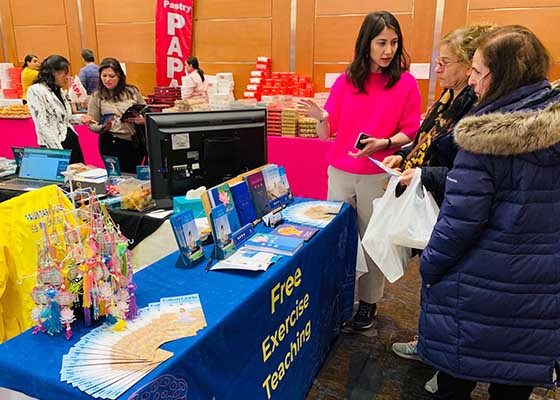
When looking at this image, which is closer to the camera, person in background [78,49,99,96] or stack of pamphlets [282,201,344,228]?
stack of pamphlets [282,201,344,228]

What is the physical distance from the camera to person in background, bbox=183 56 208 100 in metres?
5.24

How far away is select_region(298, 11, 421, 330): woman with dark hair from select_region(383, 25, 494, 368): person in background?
0.28 m

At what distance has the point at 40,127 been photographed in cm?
357

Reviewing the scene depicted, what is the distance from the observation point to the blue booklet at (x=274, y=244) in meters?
1.56

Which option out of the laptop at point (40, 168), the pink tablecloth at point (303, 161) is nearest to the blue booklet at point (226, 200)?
the laptop at point (40, 168)

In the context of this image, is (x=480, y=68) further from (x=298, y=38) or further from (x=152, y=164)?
(x=298, y=38)

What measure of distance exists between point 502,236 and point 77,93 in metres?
6.39

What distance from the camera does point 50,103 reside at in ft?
11.6

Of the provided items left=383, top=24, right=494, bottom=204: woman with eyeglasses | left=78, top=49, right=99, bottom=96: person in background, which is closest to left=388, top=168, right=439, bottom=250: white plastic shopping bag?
left=383, top=24, right=494, bottom=204: woman with eyeglasses

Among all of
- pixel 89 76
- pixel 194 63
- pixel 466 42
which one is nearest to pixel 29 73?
pixel 89 76

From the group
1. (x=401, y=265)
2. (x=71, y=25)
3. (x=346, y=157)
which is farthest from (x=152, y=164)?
(x=71, y=25)

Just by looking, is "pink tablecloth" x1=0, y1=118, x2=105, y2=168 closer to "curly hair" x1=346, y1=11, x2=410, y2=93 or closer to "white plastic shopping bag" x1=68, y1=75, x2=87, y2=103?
"white plastic shopping bag" x1=68, y1=75, x2=87, y2=103

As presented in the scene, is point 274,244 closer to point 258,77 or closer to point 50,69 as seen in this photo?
point 50,69

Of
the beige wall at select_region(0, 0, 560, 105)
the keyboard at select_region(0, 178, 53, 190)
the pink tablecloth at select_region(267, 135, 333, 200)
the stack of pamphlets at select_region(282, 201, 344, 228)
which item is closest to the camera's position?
the stack of pamphlets at select_region(282, 201, 344, 228)
